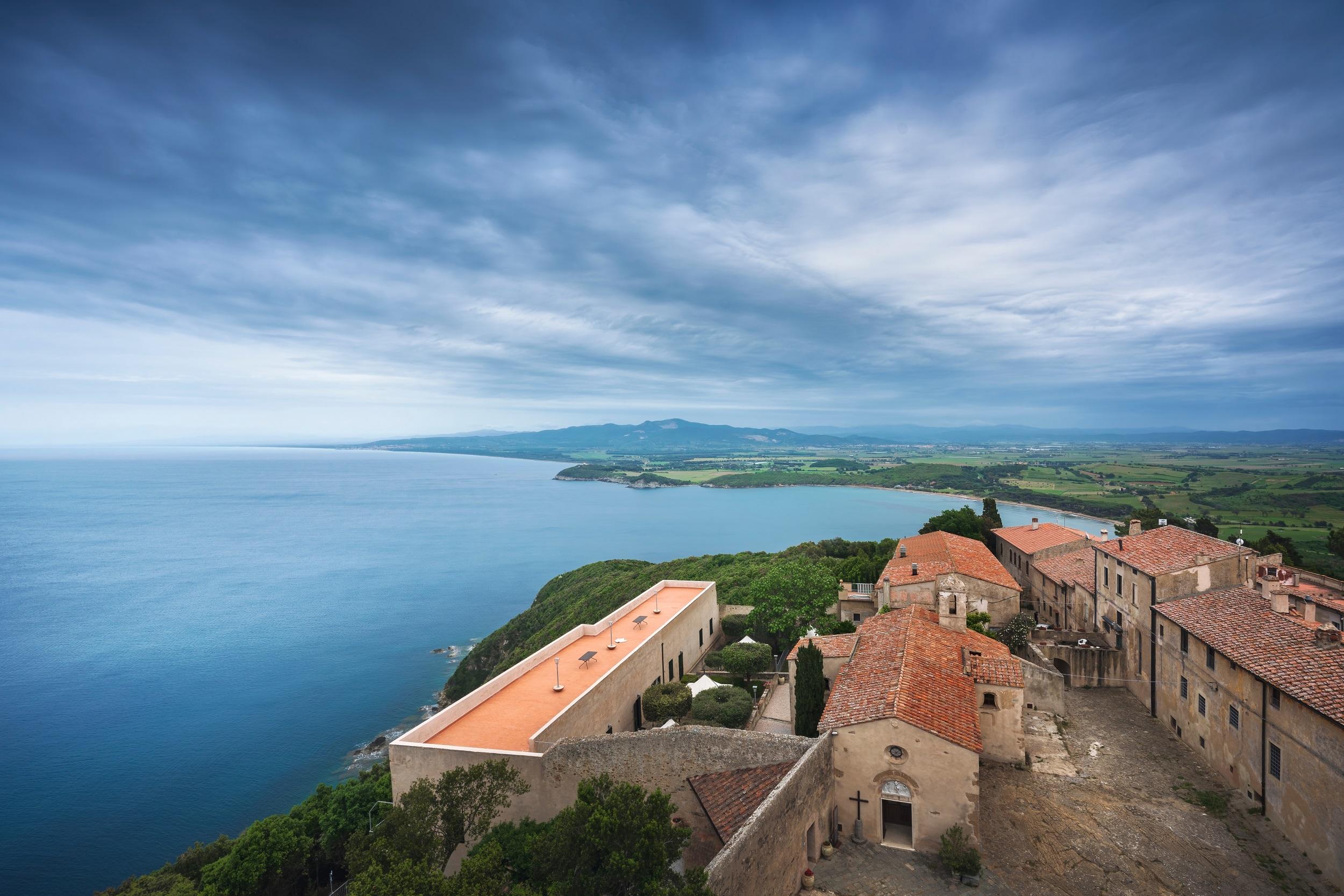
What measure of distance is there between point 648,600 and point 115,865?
990 inches

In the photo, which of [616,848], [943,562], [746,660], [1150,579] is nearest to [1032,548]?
[943,562]

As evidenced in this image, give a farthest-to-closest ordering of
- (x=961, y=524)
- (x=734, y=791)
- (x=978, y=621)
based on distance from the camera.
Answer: (x=961, y=524)
(x=978, y=621)
(x=734, y=791)

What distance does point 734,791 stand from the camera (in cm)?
1353

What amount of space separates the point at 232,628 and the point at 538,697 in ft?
182

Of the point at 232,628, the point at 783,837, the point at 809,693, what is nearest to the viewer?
the point at 783,837

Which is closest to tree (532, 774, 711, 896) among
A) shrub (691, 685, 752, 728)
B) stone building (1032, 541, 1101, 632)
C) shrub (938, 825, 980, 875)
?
shrub (938, 825, 980, 875)

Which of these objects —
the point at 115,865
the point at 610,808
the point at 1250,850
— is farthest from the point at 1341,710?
the point at 115,865

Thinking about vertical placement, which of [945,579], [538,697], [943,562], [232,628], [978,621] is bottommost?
[232,628]

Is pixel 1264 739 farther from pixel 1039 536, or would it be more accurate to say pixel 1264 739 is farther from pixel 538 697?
pixel 1039 536

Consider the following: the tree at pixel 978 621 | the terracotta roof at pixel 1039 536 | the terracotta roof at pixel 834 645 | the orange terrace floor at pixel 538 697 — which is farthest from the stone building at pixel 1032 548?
the orange terrace floor at pixel 538 697

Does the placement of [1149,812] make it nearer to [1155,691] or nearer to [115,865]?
[1155,691]

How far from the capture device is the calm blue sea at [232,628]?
102 ft

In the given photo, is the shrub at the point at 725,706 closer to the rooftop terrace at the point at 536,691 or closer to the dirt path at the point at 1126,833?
the rooftop terrace at the point at 536,691

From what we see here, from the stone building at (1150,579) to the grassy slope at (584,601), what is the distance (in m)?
16.9
